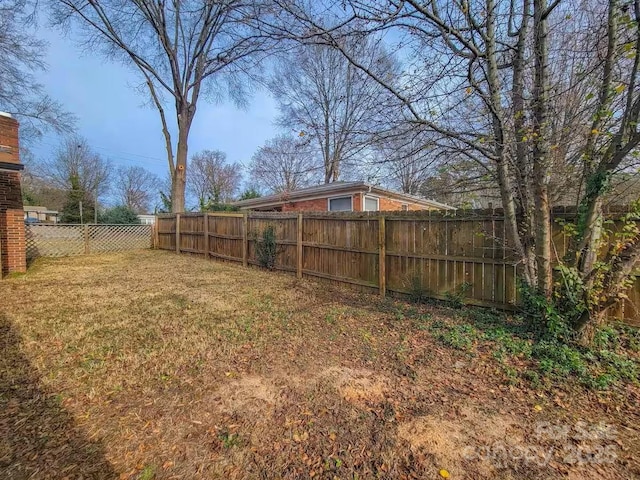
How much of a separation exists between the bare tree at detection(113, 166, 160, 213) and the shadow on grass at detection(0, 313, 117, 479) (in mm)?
39842

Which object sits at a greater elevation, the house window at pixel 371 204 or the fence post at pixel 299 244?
the house window at pixel 371 204

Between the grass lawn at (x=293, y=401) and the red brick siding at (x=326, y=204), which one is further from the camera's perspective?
the red brick siding at (x=326, y=204)

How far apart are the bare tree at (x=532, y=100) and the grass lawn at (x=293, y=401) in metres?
1.27

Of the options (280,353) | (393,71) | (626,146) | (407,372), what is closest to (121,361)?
(280,353)

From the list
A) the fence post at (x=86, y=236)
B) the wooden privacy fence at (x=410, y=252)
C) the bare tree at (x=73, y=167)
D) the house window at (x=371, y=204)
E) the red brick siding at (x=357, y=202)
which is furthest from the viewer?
the bare tree at (x=73, y=167)

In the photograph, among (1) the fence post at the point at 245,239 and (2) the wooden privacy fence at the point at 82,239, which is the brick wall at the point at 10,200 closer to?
(2) the wooden privacy fence at the point at 82,239

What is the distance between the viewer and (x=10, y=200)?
7383 mm

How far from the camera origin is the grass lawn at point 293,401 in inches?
70.6

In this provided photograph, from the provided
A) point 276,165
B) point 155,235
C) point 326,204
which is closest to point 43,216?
point 276,165

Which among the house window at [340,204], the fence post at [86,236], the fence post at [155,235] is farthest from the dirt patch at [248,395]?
the fence post at [155,235]

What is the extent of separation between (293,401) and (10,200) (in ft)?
29.7

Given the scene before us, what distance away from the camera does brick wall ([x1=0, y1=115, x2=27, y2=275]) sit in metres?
7.20

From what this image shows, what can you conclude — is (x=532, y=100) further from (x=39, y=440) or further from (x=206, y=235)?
(x=206, y=235)

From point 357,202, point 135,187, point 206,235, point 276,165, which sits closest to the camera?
point 206,235
